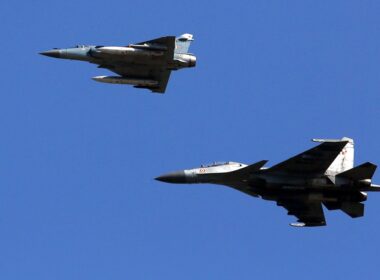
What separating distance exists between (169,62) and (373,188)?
12.1 m

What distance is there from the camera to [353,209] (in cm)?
4094

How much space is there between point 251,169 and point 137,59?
351 inches

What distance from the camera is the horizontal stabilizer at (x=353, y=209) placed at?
134ft

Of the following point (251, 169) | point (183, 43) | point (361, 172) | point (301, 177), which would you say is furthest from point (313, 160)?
point (183, 43)

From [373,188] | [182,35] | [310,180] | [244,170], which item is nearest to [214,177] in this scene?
[244,170]

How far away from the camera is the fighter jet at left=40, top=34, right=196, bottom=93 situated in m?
43.3

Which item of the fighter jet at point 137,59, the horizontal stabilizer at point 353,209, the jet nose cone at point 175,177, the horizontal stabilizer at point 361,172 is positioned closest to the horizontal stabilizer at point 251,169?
the jet nose cone at point 175,177

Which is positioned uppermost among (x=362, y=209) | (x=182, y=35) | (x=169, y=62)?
(x=182, y=35)

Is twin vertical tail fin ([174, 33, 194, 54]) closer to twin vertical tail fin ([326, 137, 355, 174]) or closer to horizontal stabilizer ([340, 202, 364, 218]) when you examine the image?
twin vertical tail fin ([326, 137, 355, 174])

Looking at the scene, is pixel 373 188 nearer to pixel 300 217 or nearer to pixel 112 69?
pixel 300 217

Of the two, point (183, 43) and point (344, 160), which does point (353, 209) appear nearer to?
point (344, 160)

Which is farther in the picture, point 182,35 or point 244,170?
point 182,35

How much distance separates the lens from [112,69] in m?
45.4

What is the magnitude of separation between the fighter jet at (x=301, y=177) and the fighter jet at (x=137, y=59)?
7.01 m
